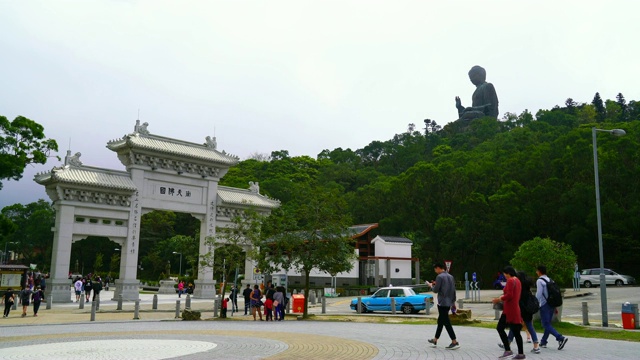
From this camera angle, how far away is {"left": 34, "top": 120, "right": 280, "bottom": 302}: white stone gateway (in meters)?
32.8

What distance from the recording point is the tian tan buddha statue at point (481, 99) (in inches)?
4402

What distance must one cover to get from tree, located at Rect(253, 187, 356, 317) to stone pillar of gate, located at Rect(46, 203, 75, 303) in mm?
14189

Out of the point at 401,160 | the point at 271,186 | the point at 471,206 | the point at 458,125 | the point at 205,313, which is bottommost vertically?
the point at 205,313

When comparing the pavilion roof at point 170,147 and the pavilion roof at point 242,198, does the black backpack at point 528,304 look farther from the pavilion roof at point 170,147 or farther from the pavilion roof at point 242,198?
the pavilion roof at point 170,147

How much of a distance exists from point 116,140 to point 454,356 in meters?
32.2

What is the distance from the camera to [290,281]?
55.2 m

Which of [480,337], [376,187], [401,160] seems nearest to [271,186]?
[376,187]

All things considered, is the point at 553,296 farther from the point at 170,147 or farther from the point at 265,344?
the point at 170,147

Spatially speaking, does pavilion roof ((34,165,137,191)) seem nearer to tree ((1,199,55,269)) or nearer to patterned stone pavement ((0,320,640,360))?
patterned stone pavement ((0,320,640,360))

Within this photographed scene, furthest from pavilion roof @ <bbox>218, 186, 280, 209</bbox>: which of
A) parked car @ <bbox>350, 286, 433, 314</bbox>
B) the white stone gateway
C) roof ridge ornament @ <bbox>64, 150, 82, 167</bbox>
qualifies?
parked car @ <bbox>350, 286, 433, 314</bbox>

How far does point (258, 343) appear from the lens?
44.9ft

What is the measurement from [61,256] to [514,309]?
2946 cm

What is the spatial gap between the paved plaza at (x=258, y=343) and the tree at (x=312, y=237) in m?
5.99

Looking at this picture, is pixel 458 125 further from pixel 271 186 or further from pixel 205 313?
pixel 205 313
